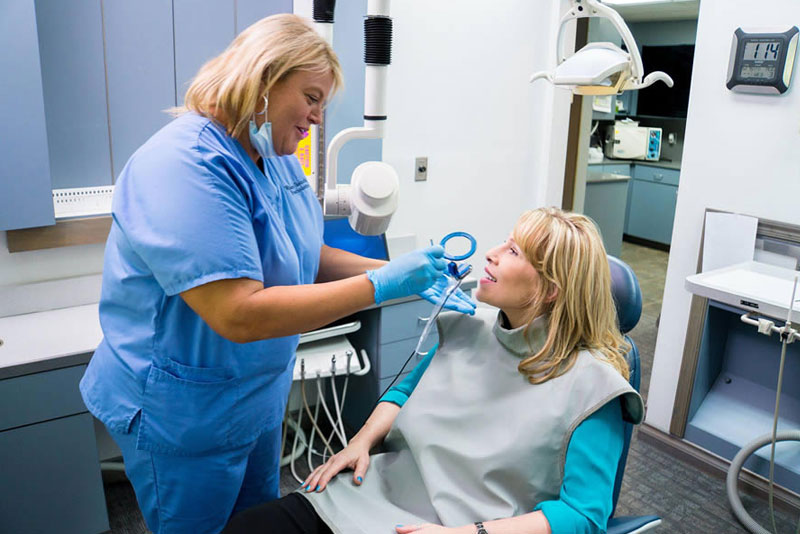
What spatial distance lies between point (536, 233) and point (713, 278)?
3.00 feet

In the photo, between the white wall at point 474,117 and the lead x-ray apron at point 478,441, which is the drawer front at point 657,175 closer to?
the white wall at point 474,117

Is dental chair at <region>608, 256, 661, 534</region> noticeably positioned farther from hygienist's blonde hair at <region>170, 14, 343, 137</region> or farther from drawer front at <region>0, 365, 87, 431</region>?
drawer front at <region>0, 365, 87, 431</region>

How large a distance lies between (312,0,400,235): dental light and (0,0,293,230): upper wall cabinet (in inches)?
28.9

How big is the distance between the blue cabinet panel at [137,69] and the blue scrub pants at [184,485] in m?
1.04

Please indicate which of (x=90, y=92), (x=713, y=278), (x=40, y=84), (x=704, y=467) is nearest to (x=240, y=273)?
(x=40, y=84)

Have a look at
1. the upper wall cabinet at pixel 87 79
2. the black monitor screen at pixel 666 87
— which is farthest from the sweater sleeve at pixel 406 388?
the black monitor screen at pixel 666 87

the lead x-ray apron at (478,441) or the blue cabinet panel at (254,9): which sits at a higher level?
the blue cabinet panel at (254,9)

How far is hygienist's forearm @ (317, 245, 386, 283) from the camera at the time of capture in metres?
1.56

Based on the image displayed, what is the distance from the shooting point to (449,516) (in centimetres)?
119

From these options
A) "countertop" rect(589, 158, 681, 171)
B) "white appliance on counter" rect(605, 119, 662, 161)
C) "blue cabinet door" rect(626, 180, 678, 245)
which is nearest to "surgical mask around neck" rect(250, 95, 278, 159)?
"countertop" rect(589, 158, 681, 171)

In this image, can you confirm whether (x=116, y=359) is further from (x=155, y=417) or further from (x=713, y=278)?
(x=713, y=278)

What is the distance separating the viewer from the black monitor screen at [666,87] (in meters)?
5.71

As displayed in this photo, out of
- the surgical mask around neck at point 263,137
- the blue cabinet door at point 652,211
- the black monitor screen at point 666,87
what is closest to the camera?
the surgical mask around neck at point 263,137

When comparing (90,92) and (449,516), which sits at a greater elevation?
(90,92)
